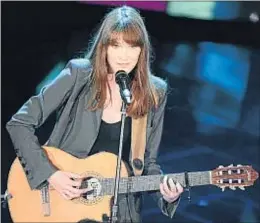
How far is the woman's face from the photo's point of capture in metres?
2.16

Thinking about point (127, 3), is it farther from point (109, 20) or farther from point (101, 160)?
point (101, 160)

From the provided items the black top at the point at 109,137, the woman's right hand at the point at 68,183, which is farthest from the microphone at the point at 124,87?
the woman's right hand at the point at 68,183

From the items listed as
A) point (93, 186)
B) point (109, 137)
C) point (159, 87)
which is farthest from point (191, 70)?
point (93, 186)

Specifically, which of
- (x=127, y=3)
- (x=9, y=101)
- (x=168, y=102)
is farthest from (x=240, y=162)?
(x=9, y=101)

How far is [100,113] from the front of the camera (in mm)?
2248

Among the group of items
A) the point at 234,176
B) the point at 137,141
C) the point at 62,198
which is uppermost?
the point at 137,141

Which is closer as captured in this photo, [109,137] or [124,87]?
Result: [124,87]

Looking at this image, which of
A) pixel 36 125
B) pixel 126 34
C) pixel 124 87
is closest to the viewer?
pixel 124 87

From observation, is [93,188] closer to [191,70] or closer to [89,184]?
[89,184]

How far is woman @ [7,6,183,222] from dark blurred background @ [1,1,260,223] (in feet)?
1.07

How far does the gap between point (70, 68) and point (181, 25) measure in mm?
625

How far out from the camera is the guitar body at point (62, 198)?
220 centimetres

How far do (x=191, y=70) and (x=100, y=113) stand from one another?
0.57 metres

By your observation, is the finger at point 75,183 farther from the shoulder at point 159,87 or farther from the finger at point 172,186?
the shoulder at point 159,87
